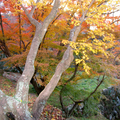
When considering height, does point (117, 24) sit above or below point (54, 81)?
above

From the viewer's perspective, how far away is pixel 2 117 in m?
2.67

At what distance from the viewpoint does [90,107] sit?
20.1ft

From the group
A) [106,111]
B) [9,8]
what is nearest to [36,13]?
[9,8]

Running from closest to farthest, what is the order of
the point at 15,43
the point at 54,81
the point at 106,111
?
the point at 54,81 → the point at 15,43 → the point at 106,111

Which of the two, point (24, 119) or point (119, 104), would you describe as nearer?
point (24, 119)

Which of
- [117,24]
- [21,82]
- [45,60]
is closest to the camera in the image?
[21,82]

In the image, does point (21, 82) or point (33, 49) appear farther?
point (33, 49)

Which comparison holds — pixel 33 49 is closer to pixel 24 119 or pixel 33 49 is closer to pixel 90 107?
pixel 24 119

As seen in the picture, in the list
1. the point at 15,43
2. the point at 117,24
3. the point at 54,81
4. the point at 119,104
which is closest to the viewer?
the point at 54,81

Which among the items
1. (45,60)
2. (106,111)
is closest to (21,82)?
(45,60)

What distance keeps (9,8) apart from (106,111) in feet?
32.5

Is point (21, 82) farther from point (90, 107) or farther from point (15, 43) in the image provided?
point (15, 43)

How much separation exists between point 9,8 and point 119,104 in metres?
10.9

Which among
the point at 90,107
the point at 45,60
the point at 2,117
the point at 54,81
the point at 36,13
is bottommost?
the point at 90,107
